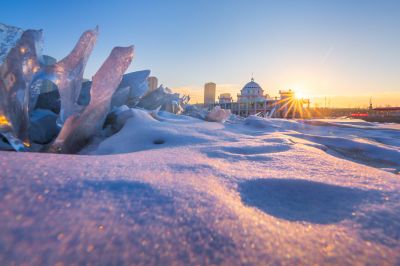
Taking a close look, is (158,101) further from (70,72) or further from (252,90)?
(252,90)

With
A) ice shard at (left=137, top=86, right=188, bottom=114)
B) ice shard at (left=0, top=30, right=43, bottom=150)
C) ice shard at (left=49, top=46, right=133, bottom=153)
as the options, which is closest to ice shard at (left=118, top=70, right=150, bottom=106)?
ice shard at (left=137, top=86, right=188, bottom=114)

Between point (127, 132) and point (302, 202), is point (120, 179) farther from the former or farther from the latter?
point (127, 132)

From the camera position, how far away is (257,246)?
435 millimetres

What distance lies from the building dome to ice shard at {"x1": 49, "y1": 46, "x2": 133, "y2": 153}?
34.7 metres

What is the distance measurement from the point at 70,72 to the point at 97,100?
358 mm

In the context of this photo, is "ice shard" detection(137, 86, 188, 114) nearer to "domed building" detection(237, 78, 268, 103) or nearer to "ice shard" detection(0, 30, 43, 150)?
"ice shard" detection(0, 30, 43, 150)

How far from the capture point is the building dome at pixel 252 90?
117 feet

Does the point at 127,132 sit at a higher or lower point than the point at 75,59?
lower

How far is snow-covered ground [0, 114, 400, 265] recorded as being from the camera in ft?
1.35

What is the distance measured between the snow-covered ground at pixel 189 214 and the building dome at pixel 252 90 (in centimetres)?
3575

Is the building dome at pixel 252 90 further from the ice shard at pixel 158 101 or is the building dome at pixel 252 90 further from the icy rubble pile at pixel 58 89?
the icy rubble pile at pixel 58 89

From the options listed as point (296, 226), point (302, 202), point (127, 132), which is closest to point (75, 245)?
point (296, 226)

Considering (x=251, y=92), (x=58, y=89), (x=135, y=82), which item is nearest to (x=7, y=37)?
(x=58, y=89)

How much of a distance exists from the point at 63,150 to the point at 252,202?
4.81 ft
